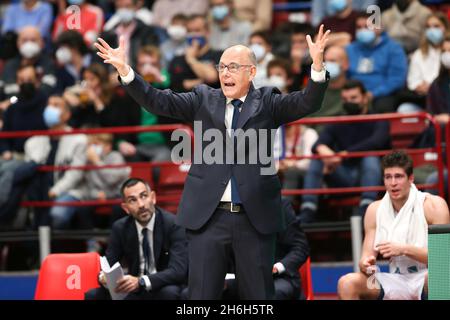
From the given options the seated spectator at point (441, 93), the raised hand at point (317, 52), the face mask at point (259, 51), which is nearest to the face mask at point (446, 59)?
the seated spectator at point (441, 93)

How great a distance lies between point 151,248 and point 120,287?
57 cm

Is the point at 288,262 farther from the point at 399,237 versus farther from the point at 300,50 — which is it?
the point at 300,50

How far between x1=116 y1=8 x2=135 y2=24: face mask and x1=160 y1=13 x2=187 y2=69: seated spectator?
51 centimetres

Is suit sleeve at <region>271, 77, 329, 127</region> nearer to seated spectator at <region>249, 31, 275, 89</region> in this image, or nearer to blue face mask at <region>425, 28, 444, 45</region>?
blue face mask at <region>425, 28, 444, 45</region>

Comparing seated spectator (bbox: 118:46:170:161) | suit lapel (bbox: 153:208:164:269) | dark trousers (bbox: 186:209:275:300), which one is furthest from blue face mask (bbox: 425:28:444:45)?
dark trousers (bbox: 186:209:275:300)

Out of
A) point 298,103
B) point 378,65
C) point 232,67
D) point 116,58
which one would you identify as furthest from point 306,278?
point 378,65

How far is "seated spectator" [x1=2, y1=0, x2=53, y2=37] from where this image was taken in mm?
13656

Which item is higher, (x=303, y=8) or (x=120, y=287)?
(x=303, y=8)

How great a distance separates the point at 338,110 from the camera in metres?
10.7

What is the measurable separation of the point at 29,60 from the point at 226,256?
7006mm

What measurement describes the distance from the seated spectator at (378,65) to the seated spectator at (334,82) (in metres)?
0.26

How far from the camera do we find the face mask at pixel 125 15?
511 inches
